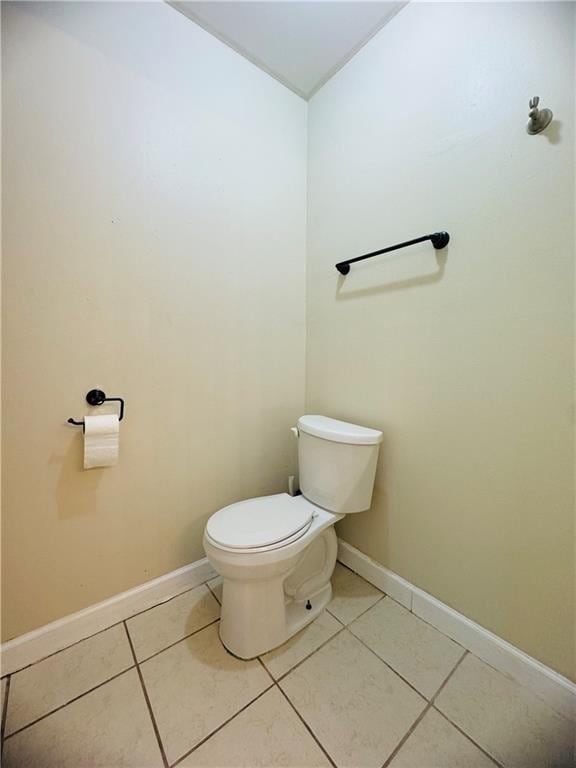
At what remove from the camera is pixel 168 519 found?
49.4 inches

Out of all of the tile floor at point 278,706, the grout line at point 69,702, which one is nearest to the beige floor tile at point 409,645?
the tile floor at point 278,706

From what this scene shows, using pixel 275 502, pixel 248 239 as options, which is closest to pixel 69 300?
pixel 248 239

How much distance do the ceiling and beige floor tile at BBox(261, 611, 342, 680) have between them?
239 centimetres

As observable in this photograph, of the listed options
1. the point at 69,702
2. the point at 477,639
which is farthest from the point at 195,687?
the point at 477,639

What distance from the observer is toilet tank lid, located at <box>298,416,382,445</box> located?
1161 mm

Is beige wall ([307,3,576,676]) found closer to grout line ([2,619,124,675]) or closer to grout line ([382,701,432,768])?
grout line ([382,701,432,768])

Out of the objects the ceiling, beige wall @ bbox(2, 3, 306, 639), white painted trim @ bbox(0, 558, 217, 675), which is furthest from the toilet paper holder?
the ceiling

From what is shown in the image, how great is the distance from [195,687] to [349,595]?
0.66 m

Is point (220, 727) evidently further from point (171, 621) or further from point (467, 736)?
point (467, 736)

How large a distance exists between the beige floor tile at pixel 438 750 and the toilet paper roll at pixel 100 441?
1.16 m

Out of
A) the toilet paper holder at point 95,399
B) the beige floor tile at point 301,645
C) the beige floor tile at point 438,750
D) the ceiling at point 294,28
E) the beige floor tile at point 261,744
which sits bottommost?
the beige floor tile at point 438,750

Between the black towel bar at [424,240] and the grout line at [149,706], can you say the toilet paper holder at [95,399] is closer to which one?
the grout line at [149,706]

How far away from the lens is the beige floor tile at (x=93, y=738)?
0.74 meters

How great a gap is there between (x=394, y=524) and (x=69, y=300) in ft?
4.91
